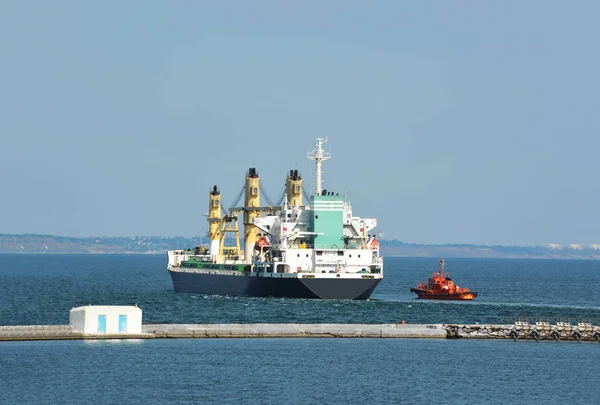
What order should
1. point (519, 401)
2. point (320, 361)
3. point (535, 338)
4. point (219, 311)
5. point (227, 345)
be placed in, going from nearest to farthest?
point (519, 401), point (320, 361), point (227, 345), point (535, 338), point (219, 311)

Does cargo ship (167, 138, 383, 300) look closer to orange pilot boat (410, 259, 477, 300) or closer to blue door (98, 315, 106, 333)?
orange pilot boat (410, 259, 477, 300)

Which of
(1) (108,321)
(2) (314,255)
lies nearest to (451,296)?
(2) (314,255)

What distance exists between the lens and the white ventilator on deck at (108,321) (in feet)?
188

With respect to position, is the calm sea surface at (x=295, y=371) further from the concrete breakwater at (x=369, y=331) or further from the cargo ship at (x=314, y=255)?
the cargo ship at (x=314, y=255)

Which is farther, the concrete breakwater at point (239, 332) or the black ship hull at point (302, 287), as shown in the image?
the black ship hull at point (302, 287)

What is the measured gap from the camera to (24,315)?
7519 cm

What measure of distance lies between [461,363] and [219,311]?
3056cm

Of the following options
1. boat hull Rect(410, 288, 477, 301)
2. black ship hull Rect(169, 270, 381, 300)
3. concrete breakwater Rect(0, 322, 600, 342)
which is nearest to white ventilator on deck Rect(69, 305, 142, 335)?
concrete breakwater Rect(0, 322, 600, 342)

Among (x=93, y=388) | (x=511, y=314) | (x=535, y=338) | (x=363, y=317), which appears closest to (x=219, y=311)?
(x=363, y=317)

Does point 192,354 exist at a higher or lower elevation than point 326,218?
lower

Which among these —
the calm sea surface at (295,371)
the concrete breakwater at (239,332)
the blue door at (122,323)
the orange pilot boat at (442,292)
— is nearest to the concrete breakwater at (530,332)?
the concrete breakwater at (239,332)

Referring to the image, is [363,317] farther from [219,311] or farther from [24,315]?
[24,315]

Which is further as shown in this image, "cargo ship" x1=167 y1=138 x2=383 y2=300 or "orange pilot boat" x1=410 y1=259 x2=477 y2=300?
"orange pilot boat" x1=410 y1=259 x2=477 y2=300

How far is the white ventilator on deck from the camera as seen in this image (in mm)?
57375
